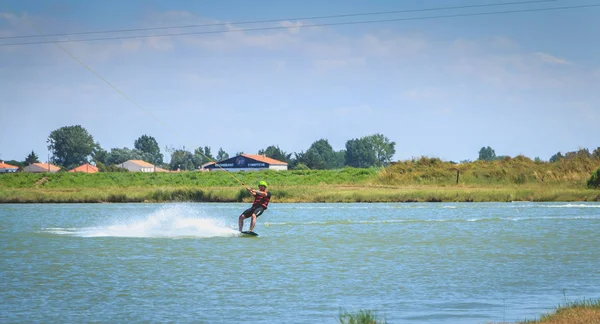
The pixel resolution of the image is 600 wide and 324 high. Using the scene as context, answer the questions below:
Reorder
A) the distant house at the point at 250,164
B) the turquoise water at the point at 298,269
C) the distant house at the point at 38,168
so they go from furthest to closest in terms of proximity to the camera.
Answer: the distant house at the point at 38,168, the distant house at the point at 250,164, the turquoise water at the point at 298,269

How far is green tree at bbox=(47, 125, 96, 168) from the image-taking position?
188 meters

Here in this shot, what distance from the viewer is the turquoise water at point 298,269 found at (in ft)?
53.7

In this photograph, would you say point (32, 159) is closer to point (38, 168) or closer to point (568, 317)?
point (38, 168)

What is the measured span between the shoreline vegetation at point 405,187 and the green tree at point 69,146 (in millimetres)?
100528

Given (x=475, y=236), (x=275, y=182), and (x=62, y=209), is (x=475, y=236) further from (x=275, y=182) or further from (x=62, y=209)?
(x=275, y=182)

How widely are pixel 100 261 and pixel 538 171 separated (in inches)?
1955

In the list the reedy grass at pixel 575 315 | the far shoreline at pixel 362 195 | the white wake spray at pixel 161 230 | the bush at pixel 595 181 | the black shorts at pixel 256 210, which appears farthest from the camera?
the bush at pixel 595 181

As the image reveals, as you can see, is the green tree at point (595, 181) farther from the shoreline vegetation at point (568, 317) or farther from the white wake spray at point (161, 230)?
the shoreline vegetation at point (568, 317)

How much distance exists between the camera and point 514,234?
111 ft

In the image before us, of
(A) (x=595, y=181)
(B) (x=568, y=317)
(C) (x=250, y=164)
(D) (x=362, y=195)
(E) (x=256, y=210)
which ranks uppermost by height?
(C) (x=250, y=164)

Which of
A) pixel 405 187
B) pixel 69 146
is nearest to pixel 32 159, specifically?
pixel 69 146

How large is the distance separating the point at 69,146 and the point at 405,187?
133434mm

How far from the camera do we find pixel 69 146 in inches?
7416

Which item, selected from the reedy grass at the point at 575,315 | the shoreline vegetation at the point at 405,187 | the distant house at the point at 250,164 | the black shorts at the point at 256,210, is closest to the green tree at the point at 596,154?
the shoreline vegetation at the point at 405,187
